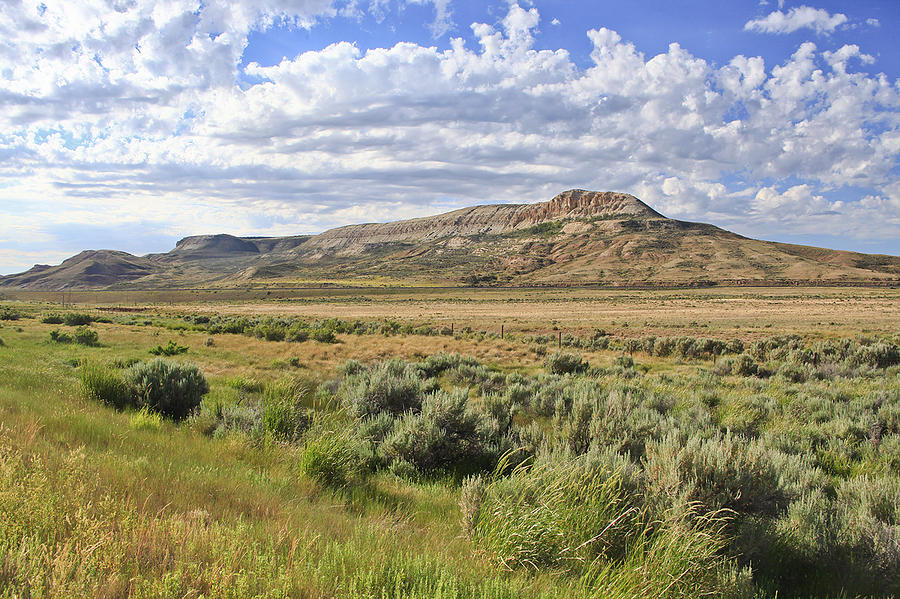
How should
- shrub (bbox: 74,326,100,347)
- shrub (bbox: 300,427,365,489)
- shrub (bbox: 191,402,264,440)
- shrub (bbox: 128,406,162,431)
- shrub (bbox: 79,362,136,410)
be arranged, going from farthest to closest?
shrub (bbox: 74,326,100,347)
shrub (bbox: 79,362,136,410)
shrub (bbox: 191,402,264,440)
shrub (bbox: 128,406,162,431)
shrub (bbox: 300,427,365,489)

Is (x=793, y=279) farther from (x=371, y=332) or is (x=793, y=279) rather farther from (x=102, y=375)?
(x=102, y=375)

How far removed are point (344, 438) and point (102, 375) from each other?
17.9 ft

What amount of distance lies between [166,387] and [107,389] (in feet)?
2.97

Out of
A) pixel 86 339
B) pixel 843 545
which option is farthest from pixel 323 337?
pixel 843 545

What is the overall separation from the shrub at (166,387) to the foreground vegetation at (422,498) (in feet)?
0.11

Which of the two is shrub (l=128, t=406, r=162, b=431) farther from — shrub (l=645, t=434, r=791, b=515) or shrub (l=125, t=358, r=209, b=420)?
shrub (l=645, t=434, r=791, b=515)

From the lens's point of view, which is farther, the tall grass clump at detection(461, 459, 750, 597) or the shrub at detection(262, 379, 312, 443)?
the shrub at detection(262, 379, 312, 443)

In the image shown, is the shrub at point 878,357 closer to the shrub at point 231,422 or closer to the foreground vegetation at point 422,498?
the foreground vegetation at point 422,498

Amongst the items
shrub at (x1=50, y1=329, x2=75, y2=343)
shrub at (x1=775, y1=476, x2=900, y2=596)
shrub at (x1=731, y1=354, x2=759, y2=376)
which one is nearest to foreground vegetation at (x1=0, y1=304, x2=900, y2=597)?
shrub at (x1=775, y1=476, x2=900, y2=596)

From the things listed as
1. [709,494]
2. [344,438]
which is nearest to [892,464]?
[709,494]

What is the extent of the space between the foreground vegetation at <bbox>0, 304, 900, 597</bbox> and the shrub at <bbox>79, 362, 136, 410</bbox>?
0.04 m

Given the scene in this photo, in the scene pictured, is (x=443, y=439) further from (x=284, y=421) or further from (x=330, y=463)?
(x=284, y=421)

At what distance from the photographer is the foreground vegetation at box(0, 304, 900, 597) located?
105 inches

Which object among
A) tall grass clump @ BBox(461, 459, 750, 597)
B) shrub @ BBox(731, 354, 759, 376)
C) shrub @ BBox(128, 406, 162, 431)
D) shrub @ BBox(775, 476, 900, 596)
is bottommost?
shrub @ BBox(731, 354, 759, 376)
